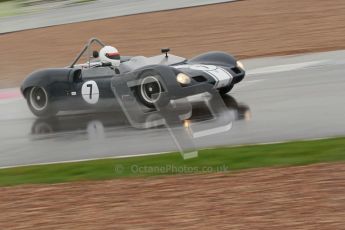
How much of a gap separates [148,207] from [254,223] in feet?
3.79

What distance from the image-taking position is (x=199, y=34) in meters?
21.4

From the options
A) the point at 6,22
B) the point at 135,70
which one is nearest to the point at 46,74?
the point at 135,70

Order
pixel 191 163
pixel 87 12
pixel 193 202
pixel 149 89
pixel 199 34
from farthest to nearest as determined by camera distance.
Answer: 1. pixel 87 12
2. pixel 199 34
3. pixel 149 89
4. pixel 191 163
5. pixel 193 202

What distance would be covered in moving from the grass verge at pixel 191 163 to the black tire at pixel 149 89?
2650mm

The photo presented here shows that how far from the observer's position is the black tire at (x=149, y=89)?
10981mm

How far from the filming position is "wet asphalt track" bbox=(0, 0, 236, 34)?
82.2ft

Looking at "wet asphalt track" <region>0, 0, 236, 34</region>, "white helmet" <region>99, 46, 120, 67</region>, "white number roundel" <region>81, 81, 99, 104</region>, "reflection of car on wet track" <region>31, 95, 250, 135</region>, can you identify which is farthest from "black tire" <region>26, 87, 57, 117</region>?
"wet asphalt track" <region>0, 0, 236, 34</region>

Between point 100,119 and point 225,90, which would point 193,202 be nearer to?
point 100,119

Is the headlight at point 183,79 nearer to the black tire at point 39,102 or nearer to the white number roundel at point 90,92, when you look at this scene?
the white number roundel at point 90,92

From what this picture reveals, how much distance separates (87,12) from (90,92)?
50.9 ft

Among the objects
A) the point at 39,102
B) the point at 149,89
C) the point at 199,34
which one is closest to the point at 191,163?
the point at 149,89

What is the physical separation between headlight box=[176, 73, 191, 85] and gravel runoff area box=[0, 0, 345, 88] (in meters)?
6.17

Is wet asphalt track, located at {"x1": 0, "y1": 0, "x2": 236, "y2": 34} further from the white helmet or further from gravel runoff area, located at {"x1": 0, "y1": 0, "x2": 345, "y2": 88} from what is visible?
the white helmet

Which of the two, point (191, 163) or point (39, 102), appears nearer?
point (191, 163)
